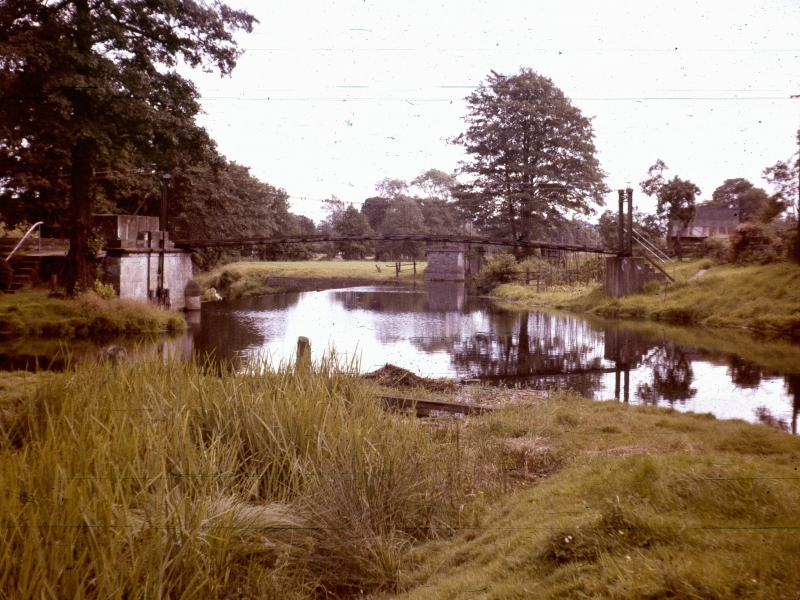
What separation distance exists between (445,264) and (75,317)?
3880cm

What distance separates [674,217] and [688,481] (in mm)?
32985

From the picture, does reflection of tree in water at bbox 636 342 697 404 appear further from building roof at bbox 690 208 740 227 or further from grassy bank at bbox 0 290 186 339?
building roof at bbox 690 208 740 227

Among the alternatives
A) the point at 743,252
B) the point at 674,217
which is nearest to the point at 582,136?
the point at 674,217

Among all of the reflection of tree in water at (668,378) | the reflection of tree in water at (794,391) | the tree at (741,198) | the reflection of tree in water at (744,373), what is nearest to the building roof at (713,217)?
the tree at (741,198)

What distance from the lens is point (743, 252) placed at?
24953 mm

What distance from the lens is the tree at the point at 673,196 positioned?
32625 mm

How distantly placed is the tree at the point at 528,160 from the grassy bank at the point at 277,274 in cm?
1399

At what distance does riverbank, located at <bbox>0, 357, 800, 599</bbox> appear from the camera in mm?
3111

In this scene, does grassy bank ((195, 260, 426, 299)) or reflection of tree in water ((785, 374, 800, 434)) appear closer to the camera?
reflection of tree in water ((785, 374, 800, 434))

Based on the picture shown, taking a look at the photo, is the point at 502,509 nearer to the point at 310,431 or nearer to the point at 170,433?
the point at 310,431

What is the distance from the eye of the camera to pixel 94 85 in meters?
17.4

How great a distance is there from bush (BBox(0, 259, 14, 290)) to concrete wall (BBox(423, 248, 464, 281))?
1461 inches

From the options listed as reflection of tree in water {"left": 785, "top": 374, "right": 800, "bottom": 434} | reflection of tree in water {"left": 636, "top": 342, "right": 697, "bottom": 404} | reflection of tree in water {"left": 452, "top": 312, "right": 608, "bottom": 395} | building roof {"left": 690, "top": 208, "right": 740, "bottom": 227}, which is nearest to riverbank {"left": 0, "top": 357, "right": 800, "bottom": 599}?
reflection of tree in water {"left": 785, "top": 374, "right": 800, "bottom": 434}

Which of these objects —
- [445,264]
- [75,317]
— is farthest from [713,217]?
[75,317]
